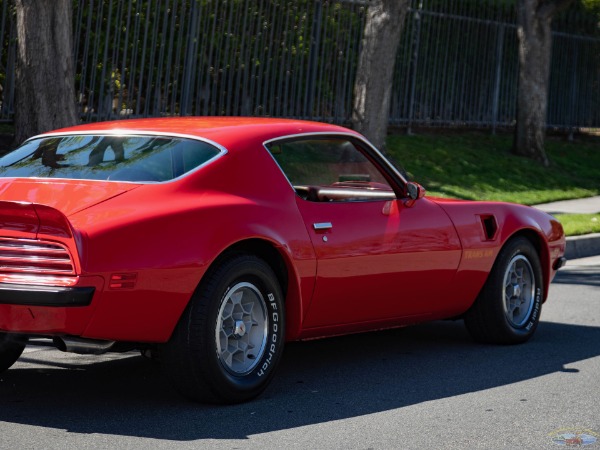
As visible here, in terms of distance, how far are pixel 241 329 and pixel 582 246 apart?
8.41 m

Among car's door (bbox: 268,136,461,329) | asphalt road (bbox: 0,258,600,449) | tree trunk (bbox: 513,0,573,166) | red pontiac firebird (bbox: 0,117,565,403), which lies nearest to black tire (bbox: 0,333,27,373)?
red pontiac firebird (bbox: 0,117,565,403)

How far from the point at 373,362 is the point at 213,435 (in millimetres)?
2177

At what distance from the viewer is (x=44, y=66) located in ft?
39.1

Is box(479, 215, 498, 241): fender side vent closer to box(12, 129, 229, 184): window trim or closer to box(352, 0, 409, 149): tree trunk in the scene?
box(12, 129, 229, 184): window trim

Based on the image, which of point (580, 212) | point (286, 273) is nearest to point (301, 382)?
point (286, 273)

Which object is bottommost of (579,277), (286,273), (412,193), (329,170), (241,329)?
(579,277)

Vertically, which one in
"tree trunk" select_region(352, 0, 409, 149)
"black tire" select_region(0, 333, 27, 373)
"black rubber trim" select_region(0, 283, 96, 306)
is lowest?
"black tire" select_region(0, 333, 27, 373)

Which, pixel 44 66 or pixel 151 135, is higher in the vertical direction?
pixel 44 66

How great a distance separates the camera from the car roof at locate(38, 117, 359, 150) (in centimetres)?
657

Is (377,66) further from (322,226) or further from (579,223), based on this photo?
(322,226)

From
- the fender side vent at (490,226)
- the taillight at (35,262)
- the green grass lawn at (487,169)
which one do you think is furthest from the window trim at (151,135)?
the green grass lawn at (487,169)

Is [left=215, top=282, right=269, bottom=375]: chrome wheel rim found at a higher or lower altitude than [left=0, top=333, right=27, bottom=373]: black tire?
higher

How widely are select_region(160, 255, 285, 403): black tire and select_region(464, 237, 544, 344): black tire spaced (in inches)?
80.6

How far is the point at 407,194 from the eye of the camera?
730cm
